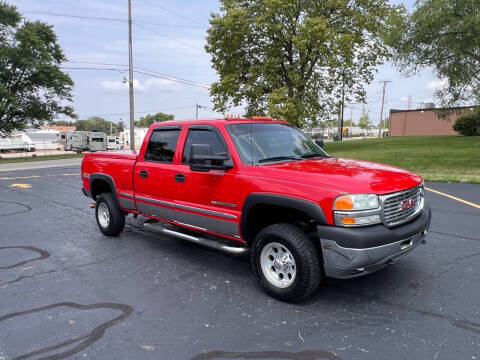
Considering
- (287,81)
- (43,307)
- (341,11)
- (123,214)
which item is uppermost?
(341,11)

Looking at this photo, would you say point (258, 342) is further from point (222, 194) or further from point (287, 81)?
point (287, 81)

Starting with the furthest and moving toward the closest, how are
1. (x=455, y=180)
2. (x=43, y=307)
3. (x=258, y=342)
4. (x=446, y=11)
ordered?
(x=446, y=11) → (x=455, y=180) → (x=43, y=307) → (x=258, y=342)

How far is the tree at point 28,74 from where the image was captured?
3444 cm

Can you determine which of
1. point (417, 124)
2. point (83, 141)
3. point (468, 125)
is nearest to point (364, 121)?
point (417, 124)

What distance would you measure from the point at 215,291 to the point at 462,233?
14.4ft

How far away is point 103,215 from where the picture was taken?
21.8 ft

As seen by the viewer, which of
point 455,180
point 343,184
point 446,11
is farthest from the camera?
point 446,11

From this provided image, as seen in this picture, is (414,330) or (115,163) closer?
(414,330)

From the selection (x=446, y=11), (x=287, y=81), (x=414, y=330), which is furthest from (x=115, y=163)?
(x=287, y=81)

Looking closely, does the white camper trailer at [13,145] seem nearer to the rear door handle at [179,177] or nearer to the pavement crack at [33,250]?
the pavement crack at [33,250]

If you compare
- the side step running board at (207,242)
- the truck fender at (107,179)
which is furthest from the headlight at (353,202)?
the truck fender at (107,179)

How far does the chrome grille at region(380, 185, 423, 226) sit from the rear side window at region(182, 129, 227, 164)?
1.88 m

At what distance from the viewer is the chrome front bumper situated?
11.3 feet

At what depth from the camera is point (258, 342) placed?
315cm
